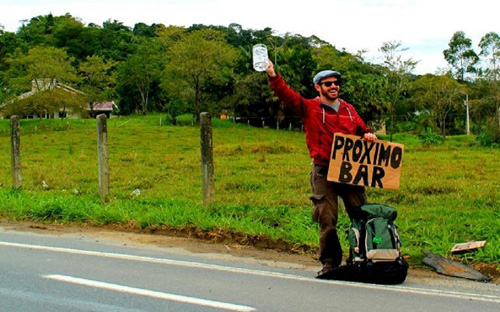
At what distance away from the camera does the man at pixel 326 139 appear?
5898 mm

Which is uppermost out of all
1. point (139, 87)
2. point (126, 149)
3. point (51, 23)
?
point (51, 23)

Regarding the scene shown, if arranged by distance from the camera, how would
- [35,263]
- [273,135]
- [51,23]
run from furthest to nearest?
[51,23] → [273,135] → [35,263]

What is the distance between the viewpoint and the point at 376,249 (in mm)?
5477

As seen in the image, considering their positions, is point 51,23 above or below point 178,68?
above

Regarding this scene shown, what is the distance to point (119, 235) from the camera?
27.3 feet

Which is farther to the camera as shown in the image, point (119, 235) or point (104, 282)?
point (119, 235)

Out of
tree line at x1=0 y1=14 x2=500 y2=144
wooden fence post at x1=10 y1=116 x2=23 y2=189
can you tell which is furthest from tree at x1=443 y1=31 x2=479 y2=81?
wooden fence post at x1=10 y1=116 x2=23 y2=189

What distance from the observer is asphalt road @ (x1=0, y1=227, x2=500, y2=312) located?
4.93 metres

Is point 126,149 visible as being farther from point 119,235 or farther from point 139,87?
point 139,87

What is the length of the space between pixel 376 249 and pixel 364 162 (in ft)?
3.49

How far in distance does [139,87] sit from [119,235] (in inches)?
2580

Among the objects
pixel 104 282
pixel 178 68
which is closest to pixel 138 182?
pixel 104 282

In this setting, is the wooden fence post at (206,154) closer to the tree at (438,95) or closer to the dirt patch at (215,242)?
the dirt patch at (215,242)

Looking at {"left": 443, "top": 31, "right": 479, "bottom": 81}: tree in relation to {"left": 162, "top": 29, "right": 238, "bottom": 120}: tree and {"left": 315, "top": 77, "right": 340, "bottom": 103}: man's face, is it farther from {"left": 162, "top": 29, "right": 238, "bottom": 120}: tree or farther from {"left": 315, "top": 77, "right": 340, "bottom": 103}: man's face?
{"left": 315, "top": 77, "right": 340, "bottom": 103}: man's face
